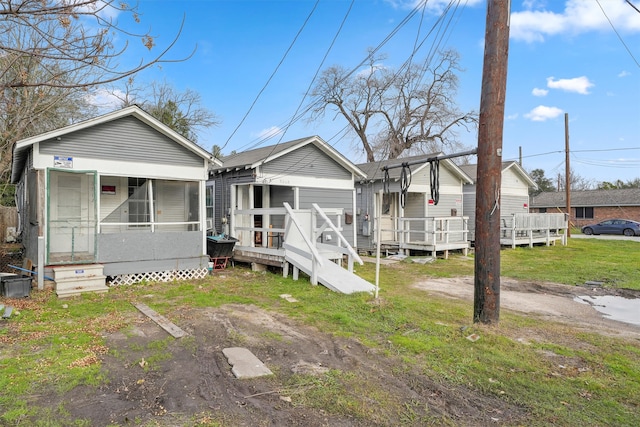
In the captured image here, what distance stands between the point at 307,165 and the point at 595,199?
117 feet

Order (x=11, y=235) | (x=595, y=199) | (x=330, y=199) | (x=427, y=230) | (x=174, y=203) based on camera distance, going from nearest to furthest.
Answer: (x=174, y=203) → (x=330, y=199) → (x=427, y=230) → (x=11, y=235) → (x=595, y=199)

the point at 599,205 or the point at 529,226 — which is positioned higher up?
the point at 599,205

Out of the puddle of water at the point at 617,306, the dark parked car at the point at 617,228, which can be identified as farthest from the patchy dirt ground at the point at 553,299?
the dark parked car at the point at 617,228

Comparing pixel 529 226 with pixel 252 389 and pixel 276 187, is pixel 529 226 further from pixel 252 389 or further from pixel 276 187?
pixel 252 389

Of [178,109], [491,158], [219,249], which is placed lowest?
[219,249]

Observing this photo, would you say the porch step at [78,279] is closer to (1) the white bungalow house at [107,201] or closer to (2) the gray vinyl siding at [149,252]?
(1) the white bungalow house at [107,201]

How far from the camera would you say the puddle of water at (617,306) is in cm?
679

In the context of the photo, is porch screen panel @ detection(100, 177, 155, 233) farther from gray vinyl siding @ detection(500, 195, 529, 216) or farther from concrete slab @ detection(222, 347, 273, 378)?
gray vinyl siding @ detection(500, 195, 529, 216)

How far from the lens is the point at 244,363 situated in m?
4.23

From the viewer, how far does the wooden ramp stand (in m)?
7.84

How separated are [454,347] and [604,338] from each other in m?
2.34

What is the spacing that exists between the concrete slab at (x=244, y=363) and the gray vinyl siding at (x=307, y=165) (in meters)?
7.96

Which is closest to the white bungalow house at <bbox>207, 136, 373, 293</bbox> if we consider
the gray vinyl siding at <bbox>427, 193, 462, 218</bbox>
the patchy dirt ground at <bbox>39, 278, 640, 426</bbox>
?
the gray vinyl siding at <bbox>427, 193, 462, 218</bbox>

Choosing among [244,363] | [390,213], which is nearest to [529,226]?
[390,213]
